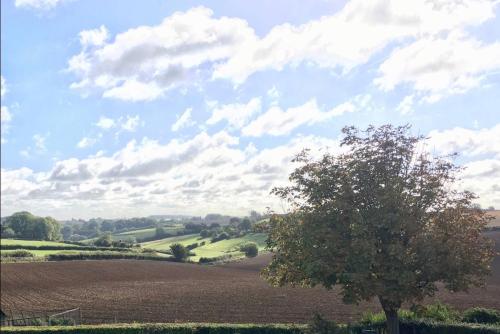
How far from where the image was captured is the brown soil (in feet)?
136

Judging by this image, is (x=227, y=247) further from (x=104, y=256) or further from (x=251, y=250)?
(x=104, y=256)

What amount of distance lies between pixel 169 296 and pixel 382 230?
3919 centimetres

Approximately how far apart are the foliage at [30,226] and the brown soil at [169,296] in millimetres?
77878

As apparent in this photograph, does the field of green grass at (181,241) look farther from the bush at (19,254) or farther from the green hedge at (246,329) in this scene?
the green hedge at (246,329)

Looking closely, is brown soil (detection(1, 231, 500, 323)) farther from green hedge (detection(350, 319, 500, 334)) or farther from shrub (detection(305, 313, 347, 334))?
shrub (detection(305, 313, 347, 334))

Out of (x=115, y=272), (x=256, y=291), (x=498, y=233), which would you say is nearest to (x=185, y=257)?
(x=115, y=272)

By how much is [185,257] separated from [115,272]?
103 ft

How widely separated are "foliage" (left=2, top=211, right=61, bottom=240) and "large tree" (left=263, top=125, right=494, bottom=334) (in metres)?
160

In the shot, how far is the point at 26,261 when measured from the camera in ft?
318

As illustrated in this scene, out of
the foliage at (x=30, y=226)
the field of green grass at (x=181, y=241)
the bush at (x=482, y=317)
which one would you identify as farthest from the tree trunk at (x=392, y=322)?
the foliage at (x=30, y=226)

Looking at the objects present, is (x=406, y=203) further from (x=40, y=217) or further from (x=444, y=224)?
(x=40, y=217)

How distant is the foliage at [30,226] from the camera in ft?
531

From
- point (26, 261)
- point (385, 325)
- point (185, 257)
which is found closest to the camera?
point (385, 325)

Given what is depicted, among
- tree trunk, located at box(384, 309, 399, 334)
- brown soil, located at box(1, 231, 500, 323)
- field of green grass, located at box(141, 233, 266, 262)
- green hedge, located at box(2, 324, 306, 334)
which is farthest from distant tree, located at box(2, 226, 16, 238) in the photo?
tree trunk, located at box(384, 309, 399, 334)
